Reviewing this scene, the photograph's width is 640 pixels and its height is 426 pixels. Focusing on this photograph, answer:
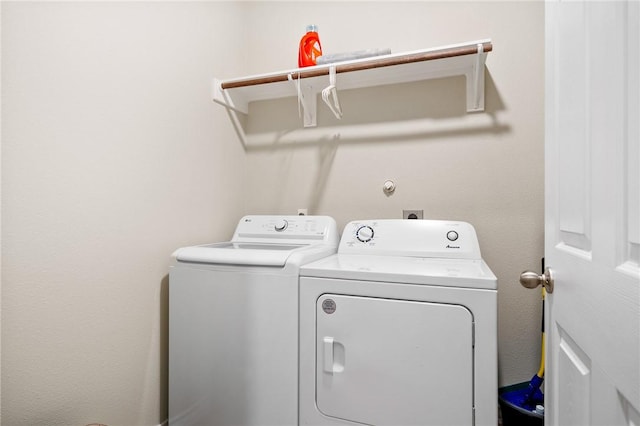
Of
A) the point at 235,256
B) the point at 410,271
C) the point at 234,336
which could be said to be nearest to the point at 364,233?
the point at 410,271

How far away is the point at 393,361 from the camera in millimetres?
1133

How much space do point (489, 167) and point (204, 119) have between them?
152 centimetres

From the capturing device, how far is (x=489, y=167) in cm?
174

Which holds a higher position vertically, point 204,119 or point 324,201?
point 204,119

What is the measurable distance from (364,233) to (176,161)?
0.99m

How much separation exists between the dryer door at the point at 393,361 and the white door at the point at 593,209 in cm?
27

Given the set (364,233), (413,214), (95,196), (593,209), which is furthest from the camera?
(413,214)

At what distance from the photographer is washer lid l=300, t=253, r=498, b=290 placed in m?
1.08

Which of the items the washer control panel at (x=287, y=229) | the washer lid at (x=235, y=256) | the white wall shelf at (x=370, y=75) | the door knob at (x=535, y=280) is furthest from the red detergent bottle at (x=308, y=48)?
the door knob at (x=535, y=280)

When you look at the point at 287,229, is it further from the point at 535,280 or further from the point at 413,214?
the point at 535,280

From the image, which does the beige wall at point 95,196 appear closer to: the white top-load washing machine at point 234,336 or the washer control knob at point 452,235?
the white top-load washing machine at point 234,336

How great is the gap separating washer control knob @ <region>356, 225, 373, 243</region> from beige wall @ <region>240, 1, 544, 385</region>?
0.22 metres

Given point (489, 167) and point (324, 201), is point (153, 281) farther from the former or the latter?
point (489, 167)

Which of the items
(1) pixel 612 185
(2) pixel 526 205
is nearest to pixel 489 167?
(2) pixel 526 205
